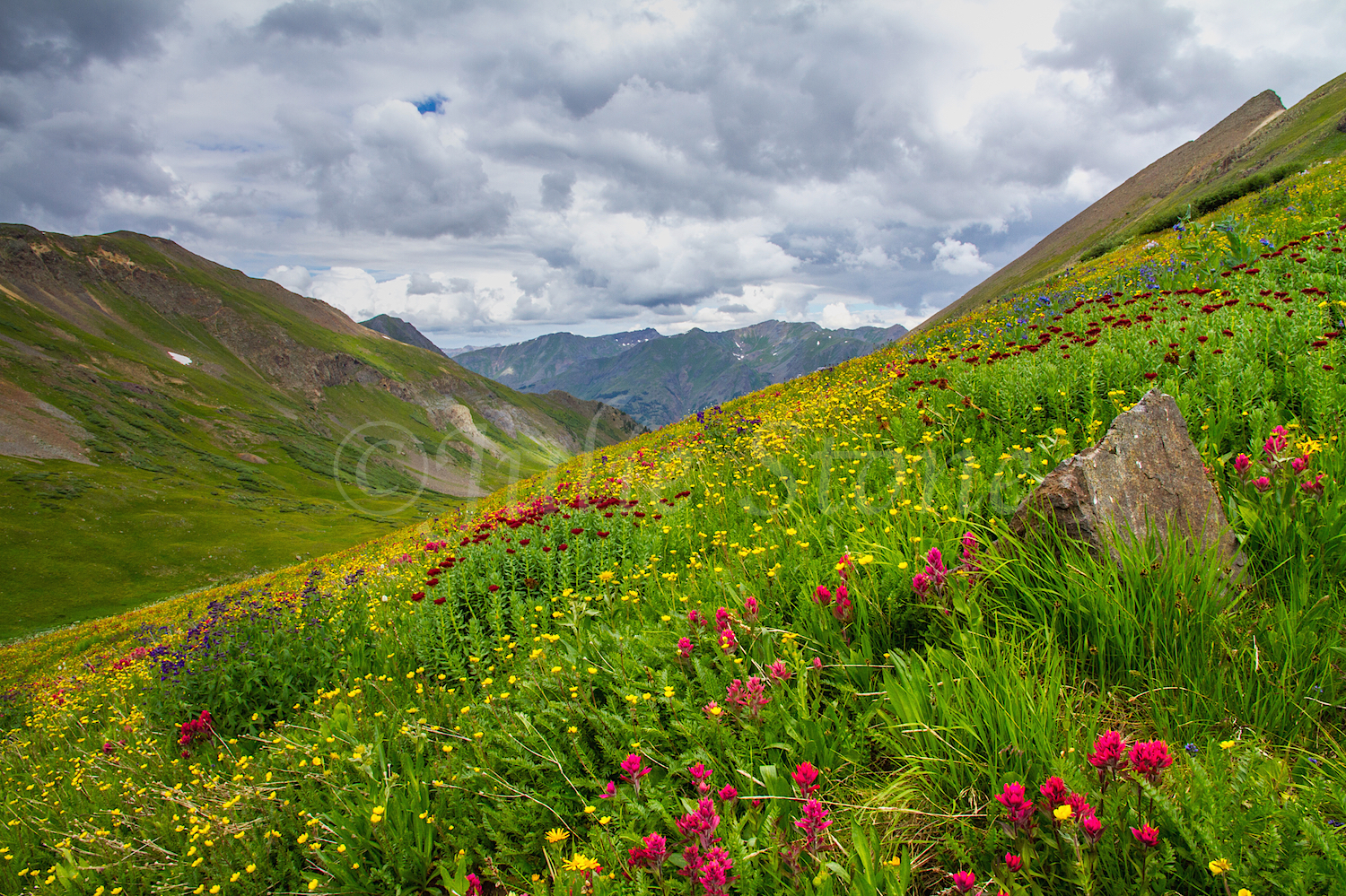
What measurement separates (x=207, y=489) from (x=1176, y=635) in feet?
515

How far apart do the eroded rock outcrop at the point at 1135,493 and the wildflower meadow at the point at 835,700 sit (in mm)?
169

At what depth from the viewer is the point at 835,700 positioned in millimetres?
2924

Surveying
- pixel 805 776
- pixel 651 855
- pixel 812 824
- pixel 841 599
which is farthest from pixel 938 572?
pixel 651 855

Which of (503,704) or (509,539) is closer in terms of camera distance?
(503,704)

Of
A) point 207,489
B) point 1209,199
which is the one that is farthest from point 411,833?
point 207,489

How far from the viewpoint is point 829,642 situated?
10.9 feet

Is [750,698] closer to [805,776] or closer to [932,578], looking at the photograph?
[805,776]

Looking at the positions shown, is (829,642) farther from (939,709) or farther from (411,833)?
(411,833)

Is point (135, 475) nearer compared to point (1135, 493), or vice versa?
point (1135, 493)

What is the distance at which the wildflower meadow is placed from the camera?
2.05 metres

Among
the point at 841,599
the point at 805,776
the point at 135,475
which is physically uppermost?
the point at 135,475

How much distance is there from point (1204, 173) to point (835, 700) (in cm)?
14588

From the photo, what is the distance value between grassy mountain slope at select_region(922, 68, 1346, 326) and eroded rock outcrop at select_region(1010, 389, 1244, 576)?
39.0 metres

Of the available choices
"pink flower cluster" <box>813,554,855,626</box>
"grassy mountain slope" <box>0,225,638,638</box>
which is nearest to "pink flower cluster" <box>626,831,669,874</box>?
"pink flower cluster" <box>813,554,855,626</box>
